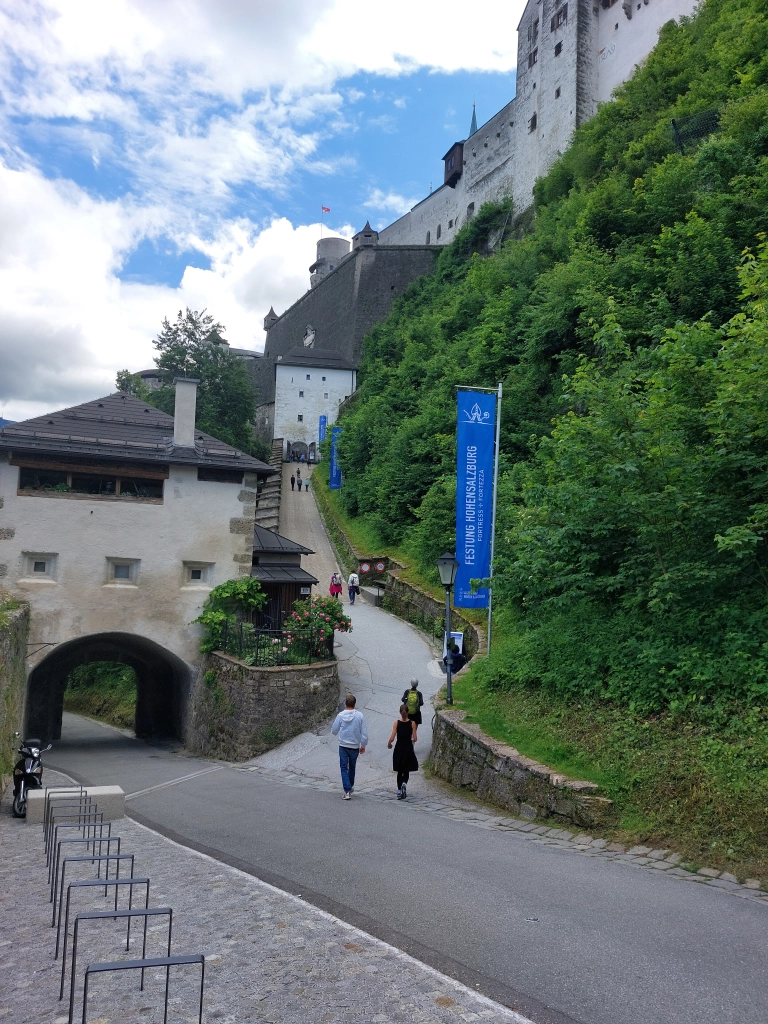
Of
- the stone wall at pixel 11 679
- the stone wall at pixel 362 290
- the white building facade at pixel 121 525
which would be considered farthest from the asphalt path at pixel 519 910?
the stone wall at pixel 362 290

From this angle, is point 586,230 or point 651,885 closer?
point 651,885

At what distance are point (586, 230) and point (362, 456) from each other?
15.3m

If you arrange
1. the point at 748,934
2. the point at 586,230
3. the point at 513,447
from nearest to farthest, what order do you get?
the point at 748,934
the point at 513,447
the point at 586,230

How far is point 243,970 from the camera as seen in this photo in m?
4.34

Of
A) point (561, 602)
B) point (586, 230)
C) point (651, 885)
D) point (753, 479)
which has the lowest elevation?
point (651, 885)

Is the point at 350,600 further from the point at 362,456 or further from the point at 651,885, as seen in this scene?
the point at 651,885

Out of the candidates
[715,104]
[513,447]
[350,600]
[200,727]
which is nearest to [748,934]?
[200,727]

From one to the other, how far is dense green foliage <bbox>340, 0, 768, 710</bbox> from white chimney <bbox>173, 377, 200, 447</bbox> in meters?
7.06

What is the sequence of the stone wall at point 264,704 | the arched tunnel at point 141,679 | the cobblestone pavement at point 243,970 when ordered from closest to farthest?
the cobblestone pavement at point 243,970
the stone wall at point 264,704
the arched tunnel at point 141,679

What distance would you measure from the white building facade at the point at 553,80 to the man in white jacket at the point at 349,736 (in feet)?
126

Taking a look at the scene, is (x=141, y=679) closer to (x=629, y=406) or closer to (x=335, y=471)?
(x=629, y=406)

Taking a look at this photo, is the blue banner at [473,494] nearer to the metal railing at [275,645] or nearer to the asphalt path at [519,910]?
the metal railing at [275,645]

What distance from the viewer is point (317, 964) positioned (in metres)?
4.42

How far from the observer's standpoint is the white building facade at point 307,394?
6488cm
